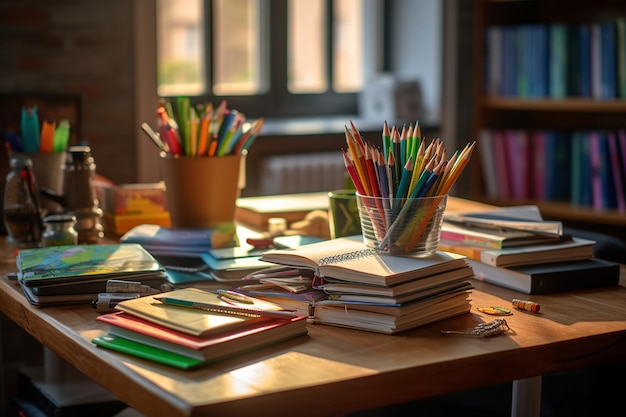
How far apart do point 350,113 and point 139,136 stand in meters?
1.20

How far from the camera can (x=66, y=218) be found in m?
1.69

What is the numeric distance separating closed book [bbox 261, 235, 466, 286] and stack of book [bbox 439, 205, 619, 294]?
0.18 m

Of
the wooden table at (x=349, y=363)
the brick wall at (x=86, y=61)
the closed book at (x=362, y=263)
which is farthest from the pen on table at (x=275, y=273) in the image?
the brick wall at (x=86, y=61)

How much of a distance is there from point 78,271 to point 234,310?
0.32 m

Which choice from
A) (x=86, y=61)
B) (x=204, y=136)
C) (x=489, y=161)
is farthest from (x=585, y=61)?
(x=204, y=136)

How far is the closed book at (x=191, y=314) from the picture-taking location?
1.11 meters

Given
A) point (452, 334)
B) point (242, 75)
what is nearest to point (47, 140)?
point (452, 334)

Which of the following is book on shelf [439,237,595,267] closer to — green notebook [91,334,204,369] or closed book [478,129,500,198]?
green notebook [91,334,204,369]

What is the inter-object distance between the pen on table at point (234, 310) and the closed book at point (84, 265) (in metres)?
0.20

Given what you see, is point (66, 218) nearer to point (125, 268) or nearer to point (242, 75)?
point (125, 268)

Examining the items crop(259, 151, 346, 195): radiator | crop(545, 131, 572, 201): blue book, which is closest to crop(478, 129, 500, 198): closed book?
crop(545, 131, 572, 201): blue book

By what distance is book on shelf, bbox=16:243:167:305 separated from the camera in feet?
4.40

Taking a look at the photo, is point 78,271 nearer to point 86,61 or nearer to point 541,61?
point 86,61

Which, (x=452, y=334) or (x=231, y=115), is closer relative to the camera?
(x=452, y=334)
